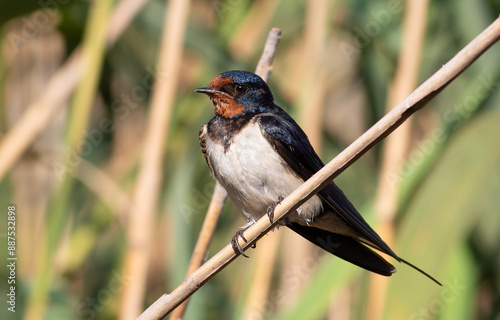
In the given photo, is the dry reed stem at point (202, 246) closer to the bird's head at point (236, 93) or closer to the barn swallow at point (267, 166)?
the barn swallow at point (267, 166)

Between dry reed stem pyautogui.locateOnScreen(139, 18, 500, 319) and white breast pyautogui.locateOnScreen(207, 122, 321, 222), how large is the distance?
0.26 metres

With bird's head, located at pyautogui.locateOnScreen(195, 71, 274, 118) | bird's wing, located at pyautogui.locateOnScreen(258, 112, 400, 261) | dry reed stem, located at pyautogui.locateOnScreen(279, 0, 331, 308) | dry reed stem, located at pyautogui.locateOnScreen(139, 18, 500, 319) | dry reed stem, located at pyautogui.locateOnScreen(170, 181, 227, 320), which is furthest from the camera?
dry reed stem, located at pyautogui.locateOnScreen(279, 0, 331, 308)

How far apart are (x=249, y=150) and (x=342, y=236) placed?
0.84 ft

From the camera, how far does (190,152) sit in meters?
1.65

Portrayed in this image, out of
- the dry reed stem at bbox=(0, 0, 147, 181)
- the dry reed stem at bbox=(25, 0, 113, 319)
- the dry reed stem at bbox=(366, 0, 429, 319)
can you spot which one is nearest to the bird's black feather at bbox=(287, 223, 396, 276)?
the dry reed stem at bbox=(366, 0, 429, 319)

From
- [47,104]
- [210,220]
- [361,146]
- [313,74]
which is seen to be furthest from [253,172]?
[47,104]

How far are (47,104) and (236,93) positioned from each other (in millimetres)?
511

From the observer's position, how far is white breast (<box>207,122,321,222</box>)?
3.93 ft

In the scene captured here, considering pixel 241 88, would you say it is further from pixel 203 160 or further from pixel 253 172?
pixel 203 160

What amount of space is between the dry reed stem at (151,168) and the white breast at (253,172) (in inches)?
5.8

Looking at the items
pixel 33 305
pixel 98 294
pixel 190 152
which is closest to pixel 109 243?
pixel 98 294

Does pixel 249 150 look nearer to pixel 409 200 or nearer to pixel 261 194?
pixel 261 194

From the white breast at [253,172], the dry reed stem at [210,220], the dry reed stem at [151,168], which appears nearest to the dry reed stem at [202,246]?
the dry reed stem at [210,220]

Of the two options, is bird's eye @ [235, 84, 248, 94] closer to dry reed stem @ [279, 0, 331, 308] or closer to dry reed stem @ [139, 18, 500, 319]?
dry reed stem @ [279, 0, 331, 308]
